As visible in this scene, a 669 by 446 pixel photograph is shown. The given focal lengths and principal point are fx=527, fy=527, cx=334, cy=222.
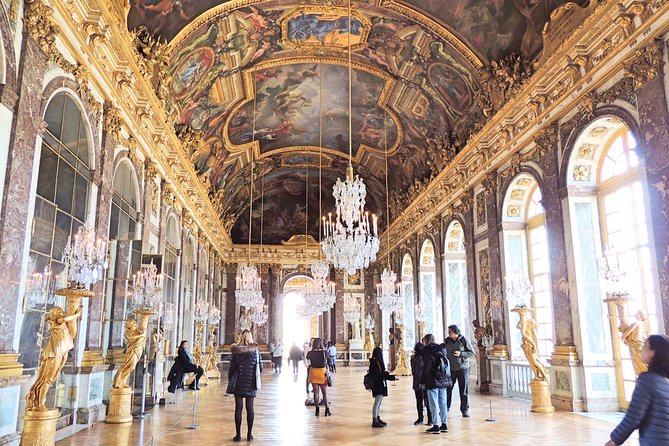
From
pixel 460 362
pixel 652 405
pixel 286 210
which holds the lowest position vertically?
pixel 460 362

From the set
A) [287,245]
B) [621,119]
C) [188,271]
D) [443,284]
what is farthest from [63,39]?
[287,245]

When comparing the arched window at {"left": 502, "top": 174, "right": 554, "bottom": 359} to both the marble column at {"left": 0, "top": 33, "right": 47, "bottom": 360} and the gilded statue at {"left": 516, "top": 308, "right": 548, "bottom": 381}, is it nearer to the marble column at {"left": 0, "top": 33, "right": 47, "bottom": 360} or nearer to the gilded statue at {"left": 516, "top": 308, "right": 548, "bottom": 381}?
the gilded statue at {"left": 516, "top": 308, "right": 548, "bottom": 381}

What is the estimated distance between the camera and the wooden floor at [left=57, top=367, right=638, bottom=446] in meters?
6.66

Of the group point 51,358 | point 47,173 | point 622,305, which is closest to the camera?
point 51,358

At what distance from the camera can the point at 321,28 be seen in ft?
44.4

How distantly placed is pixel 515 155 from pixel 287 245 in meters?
18.1

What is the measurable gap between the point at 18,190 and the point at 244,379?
3489 millimetres

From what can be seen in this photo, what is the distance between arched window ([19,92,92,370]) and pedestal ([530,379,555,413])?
7.87 metres

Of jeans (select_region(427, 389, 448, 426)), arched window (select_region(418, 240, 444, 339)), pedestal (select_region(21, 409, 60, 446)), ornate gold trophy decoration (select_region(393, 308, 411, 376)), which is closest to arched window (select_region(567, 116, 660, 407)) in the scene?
jeans (select_region(427, 389, 448, 426))

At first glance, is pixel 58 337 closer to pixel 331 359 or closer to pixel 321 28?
pixel 321 28

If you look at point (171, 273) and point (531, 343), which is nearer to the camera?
point (531, 343)

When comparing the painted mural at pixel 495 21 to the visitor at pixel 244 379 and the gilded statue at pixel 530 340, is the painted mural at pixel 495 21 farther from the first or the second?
the visitor at pixel 244 379

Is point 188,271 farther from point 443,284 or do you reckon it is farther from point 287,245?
point 287,245

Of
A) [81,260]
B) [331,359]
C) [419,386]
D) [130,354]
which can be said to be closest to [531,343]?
[419,386]
